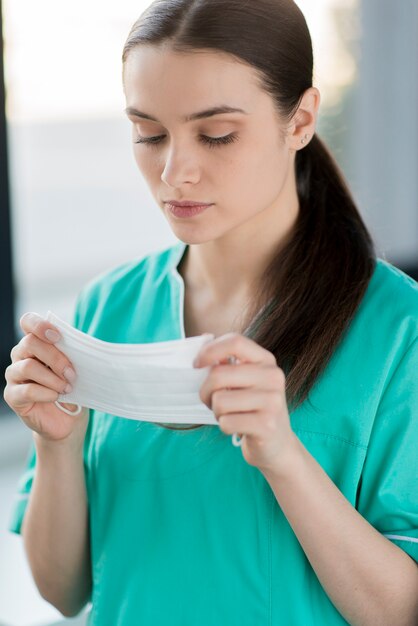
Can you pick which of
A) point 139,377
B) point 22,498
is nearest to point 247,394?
point 139,377

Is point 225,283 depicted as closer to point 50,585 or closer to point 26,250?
point 50,585

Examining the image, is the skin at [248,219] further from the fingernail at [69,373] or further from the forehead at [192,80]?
the fingernail at [69,373]

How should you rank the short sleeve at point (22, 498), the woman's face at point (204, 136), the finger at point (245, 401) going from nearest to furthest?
1. the finger at point (245, 401)
2. the woman's face at point (204, 136)
3. the short sleeve at point (22, 498)

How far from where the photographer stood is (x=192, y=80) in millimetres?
918

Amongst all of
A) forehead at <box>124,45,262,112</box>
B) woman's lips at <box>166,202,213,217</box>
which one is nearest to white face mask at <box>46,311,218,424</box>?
woman's lips at <box>166,202,213,217</box>

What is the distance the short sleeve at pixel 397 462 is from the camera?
0.96 meters

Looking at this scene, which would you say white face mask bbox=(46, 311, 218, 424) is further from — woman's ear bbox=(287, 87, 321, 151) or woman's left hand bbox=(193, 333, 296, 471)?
woman's ear bbox=(287, 87, 321, 151)

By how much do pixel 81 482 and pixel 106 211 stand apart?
83.8 inches

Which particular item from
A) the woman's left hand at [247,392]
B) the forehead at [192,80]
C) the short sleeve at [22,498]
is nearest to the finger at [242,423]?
the woman's left hand at [247,392]

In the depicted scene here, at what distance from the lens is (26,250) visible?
3.40 meters

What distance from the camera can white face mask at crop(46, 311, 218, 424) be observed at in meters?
0.89

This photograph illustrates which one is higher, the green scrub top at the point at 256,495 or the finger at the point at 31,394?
the finger at the point at 31,394

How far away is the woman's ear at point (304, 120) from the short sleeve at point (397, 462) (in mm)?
235

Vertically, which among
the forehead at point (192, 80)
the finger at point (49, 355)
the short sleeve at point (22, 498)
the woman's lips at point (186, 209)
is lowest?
the short sleeve at point (22, 498)
